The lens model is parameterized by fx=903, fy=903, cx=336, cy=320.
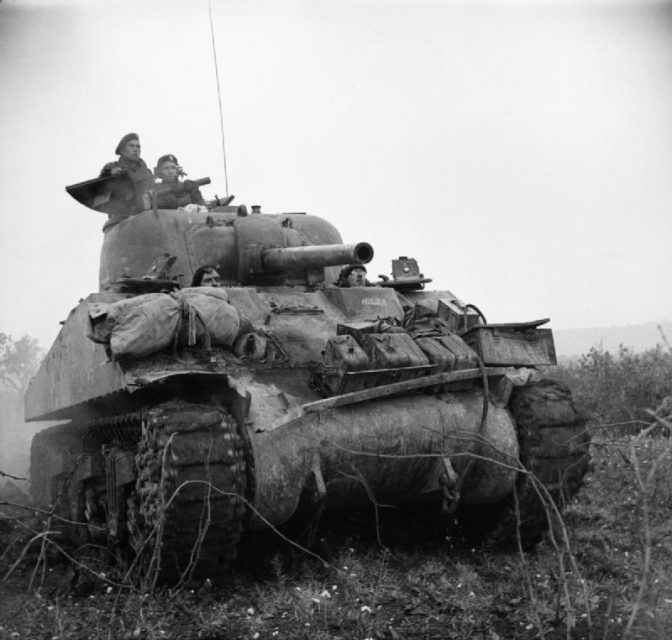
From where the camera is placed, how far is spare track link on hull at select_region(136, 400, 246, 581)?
5.35 meters

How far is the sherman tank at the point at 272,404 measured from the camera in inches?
221

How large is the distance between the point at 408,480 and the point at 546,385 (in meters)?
1.41

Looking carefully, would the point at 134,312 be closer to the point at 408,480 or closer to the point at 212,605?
the point at 212,605

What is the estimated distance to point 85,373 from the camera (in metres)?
7.03

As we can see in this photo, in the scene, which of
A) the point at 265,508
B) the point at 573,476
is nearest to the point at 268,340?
the point at 265,508

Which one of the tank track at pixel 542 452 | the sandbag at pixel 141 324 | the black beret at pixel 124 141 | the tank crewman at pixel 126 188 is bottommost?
the tank track at pixel 542 452

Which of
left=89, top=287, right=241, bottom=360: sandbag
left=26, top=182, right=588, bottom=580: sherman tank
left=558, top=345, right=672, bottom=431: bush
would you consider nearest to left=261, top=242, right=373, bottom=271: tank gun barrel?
left=26, top=182, right=588, bottom=580: sherman tank

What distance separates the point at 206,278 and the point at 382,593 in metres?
2.85

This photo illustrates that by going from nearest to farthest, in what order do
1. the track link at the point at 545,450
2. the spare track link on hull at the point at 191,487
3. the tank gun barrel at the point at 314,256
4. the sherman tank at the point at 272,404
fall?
the spare track link on hull at the point at 191,487 < the sherman tank at the point at 272,404 < the track link at the point at 545,450 < the tank gun barrel at the point at 314,256

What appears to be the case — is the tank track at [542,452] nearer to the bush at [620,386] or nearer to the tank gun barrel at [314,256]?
the tank gun barrel at [314,256]

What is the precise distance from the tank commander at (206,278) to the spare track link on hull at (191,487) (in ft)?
5.11

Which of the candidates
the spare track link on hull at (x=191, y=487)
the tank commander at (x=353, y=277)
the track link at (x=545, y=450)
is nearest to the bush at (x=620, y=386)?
the tank commander at (x=353, y=277)

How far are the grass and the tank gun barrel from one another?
2109 mm

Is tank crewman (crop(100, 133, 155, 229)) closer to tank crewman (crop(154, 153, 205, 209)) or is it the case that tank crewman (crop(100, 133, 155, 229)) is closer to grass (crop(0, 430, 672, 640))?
tank crewman (crop(154, 153, 205, 209))
